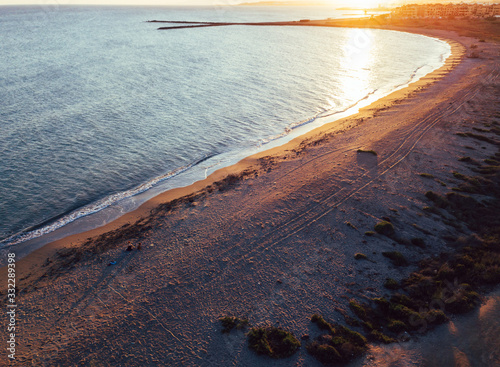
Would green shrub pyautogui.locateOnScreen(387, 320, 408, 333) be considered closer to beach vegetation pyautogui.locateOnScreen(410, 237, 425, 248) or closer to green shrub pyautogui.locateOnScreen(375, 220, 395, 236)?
beach vegetation pyautogui.locateOnScreen(410, 237, 425, 248)

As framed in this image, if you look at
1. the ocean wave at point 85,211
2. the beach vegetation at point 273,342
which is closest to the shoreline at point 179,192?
the ocean wave at point 85,211

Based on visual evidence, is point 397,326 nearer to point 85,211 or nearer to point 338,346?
point 338,346

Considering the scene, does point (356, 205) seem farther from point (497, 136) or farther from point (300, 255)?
point (497, 136)

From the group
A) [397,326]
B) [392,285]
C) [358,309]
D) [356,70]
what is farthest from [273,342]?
[356,70]

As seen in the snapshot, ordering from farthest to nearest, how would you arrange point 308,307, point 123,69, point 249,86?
point 123,69 < point 249,86 < point 308,307

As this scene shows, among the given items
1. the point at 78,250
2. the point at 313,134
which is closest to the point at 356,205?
the point at 313,134

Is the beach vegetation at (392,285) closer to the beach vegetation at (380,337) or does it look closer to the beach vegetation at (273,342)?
the beach vegetation at (380,337)
